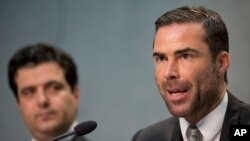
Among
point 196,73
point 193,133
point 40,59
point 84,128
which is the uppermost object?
point 40,59

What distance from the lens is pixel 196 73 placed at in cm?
143

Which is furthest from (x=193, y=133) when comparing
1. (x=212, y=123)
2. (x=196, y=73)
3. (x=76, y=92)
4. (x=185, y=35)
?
(x=76, y=92)

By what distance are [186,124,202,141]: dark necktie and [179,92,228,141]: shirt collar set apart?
0.01 meters

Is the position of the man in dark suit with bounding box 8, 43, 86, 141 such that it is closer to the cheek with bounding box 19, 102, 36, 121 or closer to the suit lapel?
the cheek with bounding box 19, 102, 36, 121

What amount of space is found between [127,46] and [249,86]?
0.48m

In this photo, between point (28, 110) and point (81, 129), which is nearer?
point (81, 129)

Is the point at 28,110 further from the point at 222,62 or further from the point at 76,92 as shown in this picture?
the point at 222,62

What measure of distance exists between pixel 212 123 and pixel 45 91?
0.62m

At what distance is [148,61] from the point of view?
64.3 inches

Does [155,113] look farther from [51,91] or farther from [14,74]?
[14,74]

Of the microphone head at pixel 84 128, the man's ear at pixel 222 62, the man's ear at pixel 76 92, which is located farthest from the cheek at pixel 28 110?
the man's ear at pixel 222 62

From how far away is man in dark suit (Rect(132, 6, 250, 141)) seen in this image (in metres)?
1.41

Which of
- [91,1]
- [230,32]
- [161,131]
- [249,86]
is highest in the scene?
[91,1]

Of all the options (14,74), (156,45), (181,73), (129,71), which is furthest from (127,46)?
(14,74)
